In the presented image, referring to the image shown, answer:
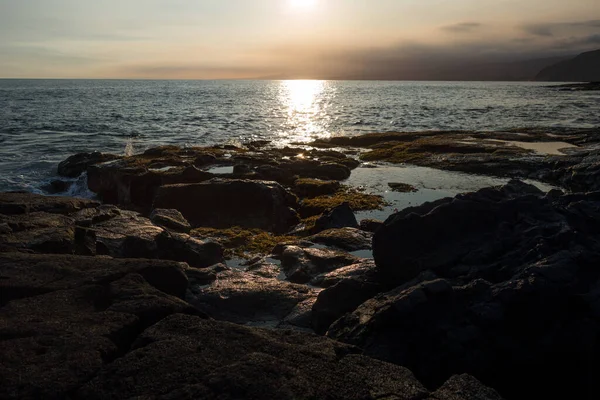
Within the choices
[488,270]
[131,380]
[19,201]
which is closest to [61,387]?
[131,380]

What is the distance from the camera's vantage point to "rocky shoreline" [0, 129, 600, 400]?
4.73 m

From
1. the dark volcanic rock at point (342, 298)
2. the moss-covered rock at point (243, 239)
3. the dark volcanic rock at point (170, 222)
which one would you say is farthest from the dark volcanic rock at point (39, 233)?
the dark volcanic rock at point (342, 298)

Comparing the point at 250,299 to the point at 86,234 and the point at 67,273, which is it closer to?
the point at 67,273

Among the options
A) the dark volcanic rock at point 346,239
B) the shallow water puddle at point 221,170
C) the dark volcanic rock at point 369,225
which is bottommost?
the dark volcanic rock at point 369,225

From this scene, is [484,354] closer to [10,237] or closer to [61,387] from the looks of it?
[61,387]

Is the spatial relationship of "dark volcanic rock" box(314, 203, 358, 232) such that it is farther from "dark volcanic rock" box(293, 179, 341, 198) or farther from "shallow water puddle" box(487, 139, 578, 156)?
"shallow water puddle" box(487, 139, 578, 156)

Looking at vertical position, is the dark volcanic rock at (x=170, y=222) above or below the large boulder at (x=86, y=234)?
below

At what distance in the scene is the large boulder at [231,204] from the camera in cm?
1667

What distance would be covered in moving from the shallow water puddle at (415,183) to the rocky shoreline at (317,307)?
6.49 m

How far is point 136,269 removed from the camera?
7391mm

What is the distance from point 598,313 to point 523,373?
1.25 meters

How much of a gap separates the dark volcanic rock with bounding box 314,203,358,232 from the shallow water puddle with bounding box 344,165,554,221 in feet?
6.75

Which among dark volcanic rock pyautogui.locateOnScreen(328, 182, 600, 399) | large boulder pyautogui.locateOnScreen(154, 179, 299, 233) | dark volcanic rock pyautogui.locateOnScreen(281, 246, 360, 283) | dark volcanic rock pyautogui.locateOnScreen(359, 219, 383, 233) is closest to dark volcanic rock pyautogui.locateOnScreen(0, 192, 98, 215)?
large boulder pyautogui.locateOnScreen(154, 179, 299, 233)

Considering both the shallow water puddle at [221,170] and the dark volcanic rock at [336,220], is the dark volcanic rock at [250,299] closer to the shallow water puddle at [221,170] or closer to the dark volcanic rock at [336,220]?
the dark volcanic rock at [336,220]
